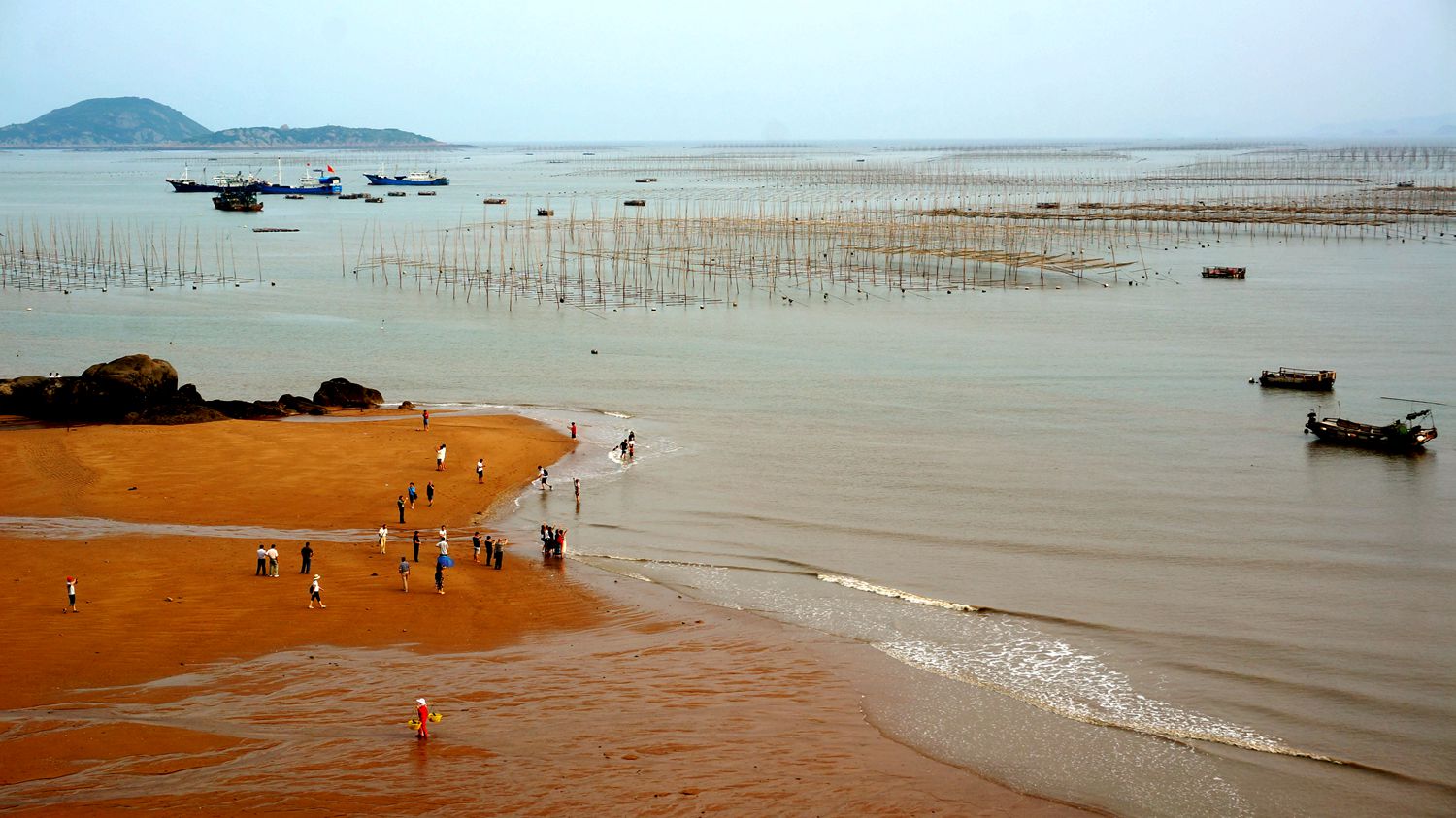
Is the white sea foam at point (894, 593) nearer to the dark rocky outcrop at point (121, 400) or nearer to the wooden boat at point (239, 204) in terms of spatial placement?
the dark rocky outcrop at point (121, 400)

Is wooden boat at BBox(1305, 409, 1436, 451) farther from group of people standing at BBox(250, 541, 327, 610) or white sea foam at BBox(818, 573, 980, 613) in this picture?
group of people standing at BBox(250, 541, 327, 610)

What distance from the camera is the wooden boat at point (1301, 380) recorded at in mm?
45812

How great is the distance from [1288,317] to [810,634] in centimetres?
5177

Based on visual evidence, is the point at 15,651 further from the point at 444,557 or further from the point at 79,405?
the point at 79,405

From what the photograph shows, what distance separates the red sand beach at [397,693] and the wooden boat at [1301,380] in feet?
105

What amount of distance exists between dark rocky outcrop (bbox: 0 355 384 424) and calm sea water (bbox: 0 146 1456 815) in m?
6.26

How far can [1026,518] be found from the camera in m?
29.8

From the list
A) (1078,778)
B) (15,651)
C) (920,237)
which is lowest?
(1078,778)

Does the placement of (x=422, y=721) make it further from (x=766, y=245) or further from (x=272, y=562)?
(x=766, y=245)

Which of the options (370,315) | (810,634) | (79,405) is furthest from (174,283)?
(810,634)

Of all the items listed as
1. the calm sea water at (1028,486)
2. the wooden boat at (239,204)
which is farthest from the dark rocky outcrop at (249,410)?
the wooden boat at (239,204)

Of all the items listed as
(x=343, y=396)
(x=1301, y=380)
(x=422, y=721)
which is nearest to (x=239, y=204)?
(x=343, y=396)

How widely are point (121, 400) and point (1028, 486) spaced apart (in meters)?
27.7

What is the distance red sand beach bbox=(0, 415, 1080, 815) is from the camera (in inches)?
593
